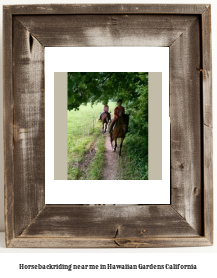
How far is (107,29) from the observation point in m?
0.73

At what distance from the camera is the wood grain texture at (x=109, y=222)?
73cm

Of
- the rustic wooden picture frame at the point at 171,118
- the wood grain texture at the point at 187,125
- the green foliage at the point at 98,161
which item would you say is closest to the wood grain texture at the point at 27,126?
the rustic wooden picture frame at the point at 171,118

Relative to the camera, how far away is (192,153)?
0.74 meters

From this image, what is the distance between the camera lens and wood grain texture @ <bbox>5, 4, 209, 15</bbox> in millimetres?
726

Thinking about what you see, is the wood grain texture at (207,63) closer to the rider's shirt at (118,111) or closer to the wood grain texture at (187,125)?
the wood grain texture at (187,125)

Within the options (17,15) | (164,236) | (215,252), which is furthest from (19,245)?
(17,15)

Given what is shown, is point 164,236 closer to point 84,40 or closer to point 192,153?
point 192,153

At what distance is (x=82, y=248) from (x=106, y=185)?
0.17 meters

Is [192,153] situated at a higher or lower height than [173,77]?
lower

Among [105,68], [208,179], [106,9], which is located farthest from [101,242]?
[106,9]

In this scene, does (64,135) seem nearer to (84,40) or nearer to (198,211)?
(84,40)

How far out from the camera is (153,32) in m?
0.74

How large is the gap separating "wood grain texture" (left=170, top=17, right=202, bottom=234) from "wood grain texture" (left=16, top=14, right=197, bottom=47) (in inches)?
1.5

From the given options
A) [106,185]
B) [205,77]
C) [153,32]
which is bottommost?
[106,185]
